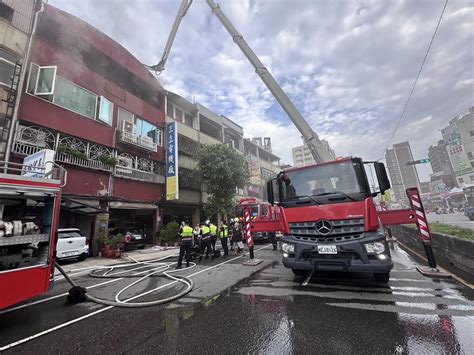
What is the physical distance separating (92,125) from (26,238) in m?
12.7

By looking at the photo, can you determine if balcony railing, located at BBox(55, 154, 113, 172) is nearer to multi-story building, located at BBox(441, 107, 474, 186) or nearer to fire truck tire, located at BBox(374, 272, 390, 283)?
fire truck tire, located at BBox(374, 272, 390, 283)

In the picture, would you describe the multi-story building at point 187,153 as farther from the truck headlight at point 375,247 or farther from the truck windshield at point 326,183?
the truck headlight at point 375,247

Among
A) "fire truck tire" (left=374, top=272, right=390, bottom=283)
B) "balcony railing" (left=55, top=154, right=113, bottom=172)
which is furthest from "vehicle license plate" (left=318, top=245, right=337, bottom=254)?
"balcony railing" (left=55, top=154, right=113, bottom=172)

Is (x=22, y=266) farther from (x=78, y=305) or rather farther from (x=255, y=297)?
(x=255, y=297)

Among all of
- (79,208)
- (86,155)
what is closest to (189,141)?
(86,155)

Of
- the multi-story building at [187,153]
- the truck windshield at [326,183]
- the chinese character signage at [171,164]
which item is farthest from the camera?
the multi-story building at [187,153]

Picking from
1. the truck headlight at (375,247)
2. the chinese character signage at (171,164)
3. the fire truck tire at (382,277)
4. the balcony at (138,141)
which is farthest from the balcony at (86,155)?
the fire truck tire at (382,277)

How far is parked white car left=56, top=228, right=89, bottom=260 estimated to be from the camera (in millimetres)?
9711

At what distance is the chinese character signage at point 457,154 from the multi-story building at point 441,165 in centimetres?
1062

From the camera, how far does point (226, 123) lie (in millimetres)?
29500

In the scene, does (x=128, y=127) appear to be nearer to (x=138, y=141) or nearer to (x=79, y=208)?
(x=138, y=141)

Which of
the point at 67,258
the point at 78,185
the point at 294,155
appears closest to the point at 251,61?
the point at 78,185

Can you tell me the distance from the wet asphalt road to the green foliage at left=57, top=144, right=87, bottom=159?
959 centimetres

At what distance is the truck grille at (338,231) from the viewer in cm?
483
